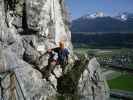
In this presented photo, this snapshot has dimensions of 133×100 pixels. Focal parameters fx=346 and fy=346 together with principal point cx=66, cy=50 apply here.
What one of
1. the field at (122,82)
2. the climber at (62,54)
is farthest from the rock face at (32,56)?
the field at (122,82)

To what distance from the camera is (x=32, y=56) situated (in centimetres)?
3120

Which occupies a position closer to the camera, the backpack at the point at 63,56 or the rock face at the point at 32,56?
the rock face at the point at 32,56

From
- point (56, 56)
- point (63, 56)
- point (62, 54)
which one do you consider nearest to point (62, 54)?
point (62, 54)

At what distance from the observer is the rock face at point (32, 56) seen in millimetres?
28734

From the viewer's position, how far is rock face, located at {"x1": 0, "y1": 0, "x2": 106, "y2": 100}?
28.7 metres

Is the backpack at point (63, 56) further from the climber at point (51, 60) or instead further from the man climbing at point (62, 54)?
the climber at point (51, 60)

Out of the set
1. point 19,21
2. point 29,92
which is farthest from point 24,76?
point 19,21

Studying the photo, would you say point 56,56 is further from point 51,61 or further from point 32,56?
point 32,56

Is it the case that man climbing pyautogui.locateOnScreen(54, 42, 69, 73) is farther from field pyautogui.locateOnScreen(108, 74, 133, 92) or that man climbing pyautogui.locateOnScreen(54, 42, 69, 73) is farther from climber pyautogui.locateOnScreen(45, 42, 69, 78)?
field pyautogui.locateOnScreen(108, 74, 133, 92)

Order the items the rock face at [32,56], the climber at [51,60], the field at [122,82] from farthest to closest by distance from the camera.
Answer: the field at [122,82] < the climber at [51,60] < the rock face at [32,56]

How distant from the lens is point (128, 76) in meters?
144

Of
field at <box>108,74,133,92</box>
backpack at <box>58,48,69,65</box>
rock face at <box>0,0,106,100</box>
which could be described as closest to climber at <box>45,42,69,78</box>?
backpack at <box>58,48,69,65</box>

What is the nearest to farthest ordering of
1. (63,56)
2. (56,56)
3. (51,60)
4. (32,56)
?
(56,56) < (51,60) < (63,56) < (32,56)

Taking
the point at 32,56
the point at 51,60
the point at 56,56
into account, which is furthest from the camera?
the point at 32,56
